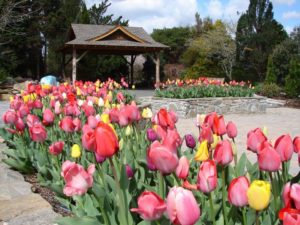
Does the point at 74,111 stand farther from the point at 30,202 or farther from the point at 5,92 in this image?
the point at 5,92

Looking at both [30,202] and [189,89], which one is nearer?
[30,202]

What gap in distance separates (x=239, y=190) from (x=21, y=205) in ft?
6.52

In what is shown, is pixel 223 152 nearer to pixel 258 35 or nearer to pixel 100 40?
pixel 100 40

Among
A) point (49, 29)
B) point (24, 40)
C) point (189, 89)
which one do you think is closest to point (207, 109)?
point (189, 89)

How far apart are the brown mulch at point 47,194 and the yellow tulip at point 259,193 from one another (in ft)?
6.08

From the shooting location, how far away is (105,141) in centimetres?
169

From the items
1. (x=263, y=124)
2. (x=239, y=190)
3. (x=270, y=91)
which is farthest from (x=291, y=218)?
(x=270, y=91)

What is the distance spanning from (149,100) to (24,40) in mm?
21216

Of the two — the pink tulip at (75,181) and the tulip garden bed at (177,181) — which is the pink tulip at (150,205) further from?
the pink tulip at (75,181)

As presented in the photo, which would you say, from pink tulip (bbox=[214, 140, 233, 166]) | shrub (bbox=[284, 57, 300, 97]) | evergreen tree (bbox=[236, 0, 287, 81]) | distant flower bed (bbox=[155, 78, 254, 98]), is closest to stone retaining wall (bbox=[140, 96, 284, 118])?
distant flower bed (bbox=[155, 78, 254, 98])

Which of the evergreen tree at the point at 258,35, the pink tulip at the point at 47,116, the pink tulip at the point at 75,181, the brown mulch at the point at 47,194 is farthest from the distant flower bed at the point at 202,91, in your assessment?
the evergreen tree at the point at 258,35

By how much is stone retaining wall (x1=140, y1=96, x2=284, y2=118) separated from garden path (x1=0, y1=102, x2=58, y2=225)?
397 inches

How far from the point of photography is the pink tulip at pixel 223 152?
5.94 ft

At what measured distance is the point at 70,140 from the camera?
3930mm
